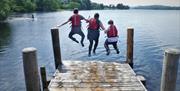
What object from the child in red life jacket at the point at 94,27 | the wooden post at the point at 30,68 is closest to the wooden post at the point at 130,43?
the child in red life jacket at the point at 94,27

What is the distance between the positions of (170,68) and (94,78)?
13.3ft

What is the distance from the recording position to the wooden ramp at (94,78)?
31.2ft

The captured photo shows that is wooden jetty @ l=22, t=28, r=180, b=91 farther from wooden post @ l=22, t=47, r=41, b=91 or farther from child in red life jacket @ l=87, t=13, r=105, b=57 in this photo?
child in red life jacket @ l=87, t=13, r=105, b=57

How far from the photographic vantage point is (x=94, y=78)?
10.4 metres

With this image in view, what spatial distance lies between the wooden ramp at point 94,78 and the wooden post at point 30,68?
2342mm

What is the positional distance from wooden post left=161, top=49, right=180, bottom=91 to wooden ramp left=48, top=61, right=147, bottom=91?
2.31 meters

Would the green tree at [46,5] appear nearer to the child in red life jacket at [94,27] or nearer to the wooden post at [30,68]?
the child in red life jacket at [94,27]

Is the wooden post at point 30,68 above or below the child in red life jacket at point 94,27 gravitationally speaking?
below

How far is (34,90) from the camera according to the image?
→ 23.4ft

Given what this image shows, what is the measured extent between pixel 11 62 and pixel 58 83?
44.8 ft

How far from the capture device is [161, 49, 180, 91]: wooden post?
682cm

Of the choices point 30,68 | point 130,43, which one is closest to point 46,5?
point 130,43

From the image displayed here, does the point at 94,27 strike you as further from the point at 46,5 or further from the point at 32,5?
the point at 46,5

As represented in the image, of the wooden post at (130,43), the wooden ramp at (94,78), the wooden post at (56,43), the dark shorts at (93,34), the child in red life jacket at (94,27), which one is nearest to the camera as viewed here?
the wooden ramp at (94,78)
